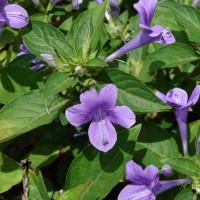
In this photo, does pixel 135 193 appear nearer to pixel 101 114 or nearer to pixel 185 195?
pixel 185 195

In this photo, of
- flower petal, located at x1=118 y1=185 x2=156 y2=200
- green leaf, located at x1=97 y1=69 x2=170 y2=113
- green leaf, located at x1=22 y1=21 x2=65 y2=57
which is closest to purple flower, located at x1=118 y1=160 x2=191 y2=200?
flower petal, located at x1=118 y1=185 x2=156 y2=200

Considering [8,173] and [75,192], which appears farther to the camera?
[8,173]

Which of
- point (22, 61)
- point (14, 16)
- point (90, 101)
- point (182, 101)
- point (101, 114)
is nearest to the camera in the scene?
point (90, 101)

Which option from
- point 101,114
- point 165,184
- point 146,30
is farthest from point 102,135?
point 146,30

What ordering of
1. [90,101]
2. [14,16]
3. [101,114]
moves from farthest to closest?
[14,16] → [101,114] → [90,101]

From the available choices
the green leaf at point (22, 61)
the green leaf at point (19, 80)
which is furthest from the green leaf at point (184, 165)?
the green leaf at point (22, 61)

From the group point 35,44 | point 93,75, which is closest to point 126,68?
point 93,75

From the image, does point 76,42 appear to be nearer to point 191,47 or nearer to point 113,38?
point 113,38
